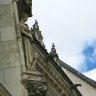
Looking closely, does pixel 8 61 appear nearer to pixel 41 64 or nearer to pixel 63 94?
pixel 41 64

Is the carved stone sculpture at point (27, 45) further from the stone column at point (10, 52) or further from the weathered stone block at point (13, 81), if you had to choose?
the weathered stone block at point (13, 81)

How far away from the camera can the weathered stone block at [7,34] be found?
1285 cm

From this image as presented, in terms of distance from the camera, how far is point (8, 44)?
12.7 m

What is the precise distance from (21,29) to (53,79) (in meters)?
19.4

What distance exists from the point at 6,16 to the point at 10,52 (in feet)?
3.27

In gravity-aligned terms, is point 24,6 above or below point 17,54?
above

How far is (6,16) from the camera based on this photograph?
1309 centimetres

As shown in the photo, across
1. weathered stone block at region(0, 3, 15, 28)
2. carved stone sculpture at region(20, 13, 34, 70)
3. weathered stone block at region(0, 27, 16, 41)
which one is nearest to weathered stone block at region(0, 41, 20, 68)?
weathered stone block at region(0, 27, 16, 41)

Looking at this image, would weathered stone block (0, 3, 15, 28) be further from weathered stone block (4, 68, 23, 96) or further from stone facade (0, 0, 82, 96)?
weathered stone block (4, 68, 23, 96)

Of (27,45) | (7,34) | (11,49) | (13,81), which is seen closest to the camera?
(13,81)

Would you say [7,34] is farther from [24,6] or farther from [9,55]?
[24,6]

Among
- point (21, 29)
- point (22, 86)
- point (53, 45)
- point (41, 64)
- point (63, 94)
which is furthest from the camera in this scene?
point (53, 45)

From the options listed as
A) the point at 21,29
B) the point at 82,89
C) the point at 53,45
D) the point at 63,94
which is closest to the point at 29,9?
the point at 21,29

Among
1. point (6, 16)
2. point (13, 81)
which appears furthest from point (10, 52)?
point (6, 16)
